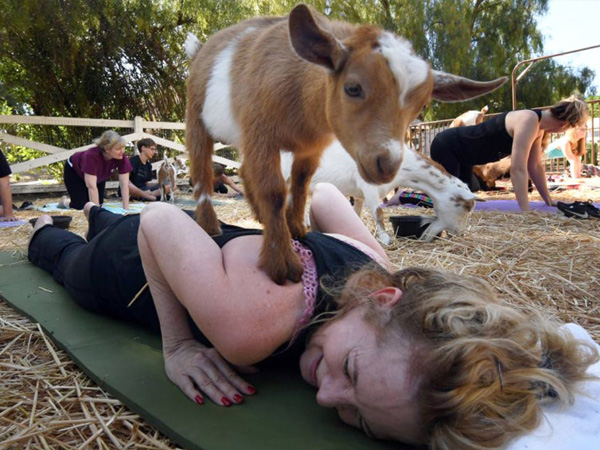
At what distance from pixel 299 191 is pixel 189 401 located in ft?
2.98

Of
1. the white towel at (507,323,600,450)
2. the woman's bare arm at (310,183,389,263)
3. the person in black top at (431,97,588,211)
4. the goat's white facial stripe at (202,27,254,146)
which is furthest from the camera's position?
the person in black top at (431,97,588,211)

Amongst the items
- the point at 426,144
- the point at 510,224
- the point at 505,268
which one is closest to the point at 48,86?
the point at 426,144

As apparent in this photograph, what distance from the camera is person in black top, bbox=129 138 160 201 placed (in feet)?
25.7

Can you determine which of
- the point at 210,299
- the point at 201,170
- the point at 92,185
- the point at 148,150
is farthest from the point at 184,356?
the point at 148,150

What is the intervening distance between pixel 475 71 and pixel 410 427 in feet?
53.2

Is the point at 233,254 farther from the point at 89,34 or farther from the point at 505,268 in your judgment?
the point at 89,34

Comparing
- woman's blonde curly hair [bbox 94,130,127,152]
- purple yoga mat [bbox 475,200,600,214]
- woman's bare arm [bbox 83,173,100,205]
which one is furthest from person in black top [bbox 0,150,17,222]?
purple yoga mat [bbox 475,200,600,214]

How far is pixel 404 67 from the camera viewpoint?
4.35 ft

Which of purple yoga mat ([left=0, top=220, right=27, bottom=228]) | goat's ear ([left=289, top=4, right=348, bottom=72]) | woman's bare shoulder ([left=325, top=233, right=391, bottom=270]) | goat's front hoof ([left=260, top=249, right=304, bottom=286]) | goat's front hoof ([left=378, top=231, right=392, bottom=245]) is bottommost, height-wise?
goat's front hoof ([left=378, top=231, right=392, bottom=245])

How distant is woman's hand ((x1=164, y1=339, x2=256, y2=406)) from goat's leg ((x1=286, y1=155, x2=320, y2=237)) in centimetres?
59

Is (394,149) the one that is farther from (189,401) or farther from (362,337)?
(189,401)

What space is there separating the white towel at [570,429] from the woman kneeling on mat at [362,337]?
0.02 metres

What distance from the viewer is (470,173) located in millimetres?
6508

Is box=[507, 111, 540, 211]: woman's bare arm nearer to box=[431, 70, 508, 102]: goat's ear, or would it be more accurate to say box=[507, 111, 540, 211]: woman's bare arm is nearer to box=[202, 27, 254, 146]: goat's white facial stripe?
box=[431, 70, 508, 102]: goat's ear
